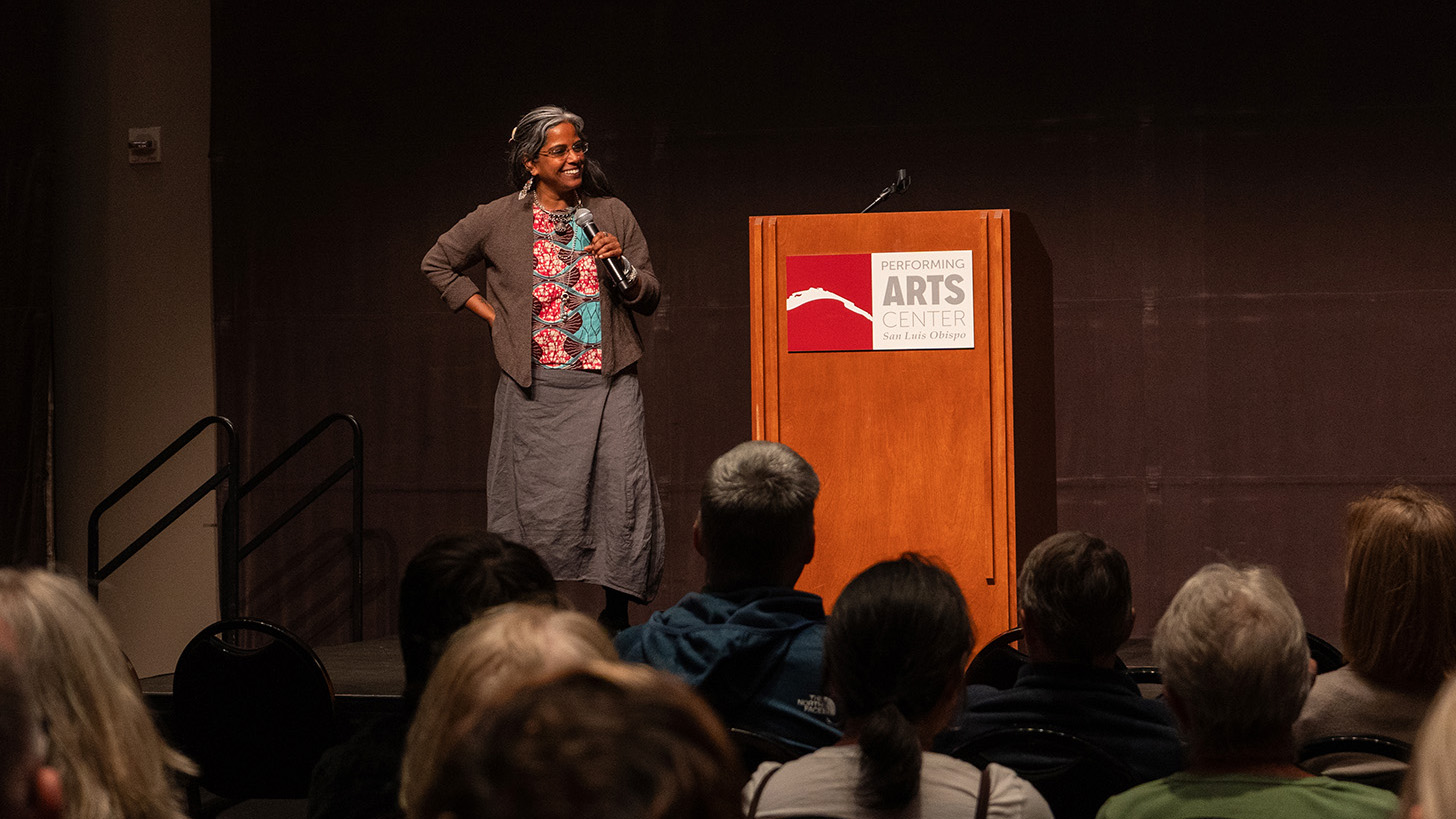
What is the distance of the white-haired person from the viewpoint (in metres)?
1.59

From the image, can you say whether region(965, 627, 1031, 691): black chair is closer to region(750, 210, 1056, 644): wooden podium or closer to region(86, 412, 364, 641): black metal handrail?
region(750, 210, 1056, 644): wooden podium

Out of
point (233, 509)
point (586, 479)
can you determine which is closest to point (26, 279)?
point (233, 509)

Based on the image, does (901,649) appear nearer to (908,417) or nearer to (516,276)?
(908,417)

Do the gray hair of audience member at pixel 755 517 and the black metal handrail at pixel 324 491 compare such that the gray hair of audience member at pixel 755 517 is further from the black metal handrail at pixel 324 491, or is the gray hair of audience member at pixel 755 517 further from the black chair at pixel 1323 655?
the black metal handrail at pixel 324 491

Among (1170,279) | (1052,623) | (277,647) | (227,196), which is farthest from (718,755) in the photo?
(227,196)

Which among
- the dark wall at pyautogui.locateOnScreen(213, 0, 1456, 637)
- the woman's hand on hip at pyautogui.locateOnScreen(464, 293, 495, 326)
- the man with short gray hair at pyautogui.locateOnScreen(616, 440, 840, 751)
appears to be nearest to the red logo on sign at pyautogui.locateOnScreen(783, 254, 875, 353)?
the woman's hand on hip at pyautogui.locateOnScreen(464, 293, 495, 326)

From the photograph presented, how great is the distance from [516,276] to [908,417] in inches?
49.6

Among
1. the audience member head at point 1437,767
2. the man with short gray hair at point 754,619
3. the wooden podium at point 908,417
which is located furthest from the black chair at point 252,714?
the audience member head at point 1437,767

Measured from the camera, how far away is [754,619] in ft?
7.91

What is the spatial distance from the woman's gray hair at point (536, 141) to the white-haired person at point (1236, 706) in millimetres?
2966

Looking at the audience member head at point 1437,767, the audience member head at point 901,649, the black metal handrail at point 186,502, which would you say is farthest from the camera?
the black metal handrail at point 186,502

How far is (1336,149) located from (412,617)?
4.34 meters

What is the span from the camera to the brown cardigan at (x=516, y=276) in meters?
4.30

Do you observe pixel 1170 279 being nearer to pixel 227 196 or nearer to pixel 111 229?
pixel 227 196
